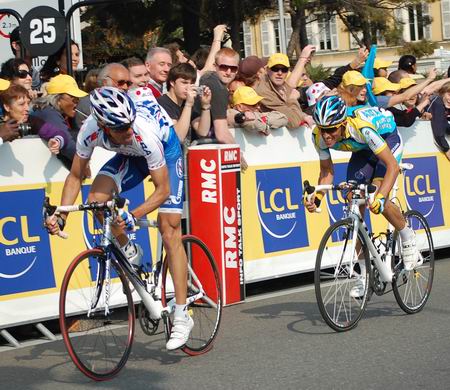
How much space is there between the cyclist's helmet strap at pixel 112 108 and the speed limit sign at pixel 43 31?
4553 millimetres

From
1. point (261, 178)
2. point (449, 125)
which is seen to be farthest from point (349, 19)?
point (261, 178)

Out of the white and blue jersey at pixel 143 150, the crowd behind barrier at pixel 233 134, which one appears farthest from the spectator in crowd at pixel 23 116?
the white and blue jersey at pixel 143 150

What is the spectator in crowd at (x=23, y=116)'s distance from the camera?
867 centimetres

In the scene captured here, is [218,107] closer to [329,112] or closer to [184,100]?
[184,100]

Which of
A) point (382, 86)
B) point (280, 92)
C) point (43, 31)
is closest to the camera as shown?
point (43, 31)

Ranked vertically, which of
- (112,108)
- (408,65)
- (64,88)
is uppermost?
(408,65)

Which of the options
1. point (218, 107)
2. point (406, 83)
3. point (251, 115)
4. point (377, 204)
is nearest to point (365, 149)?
point (377, 204)

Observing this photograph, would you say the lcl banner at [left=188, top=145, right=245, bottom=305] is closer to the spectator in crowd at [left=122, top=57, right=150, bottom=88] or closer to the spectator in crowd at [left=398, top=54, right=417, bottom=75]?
the spectator in crowd at [left=122, top=57, right=150, bottom=88]

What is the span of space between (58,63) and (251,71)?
2.09 metres

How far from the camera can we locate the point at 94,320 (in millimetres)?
7004

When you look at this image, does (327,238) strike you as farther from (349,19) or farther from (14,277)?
(349,19)

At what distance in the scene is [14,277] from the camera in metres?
8.52

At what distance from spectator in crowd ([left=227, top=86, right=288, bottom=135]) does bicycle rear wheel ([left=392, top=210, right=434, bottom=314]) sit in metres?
1.91

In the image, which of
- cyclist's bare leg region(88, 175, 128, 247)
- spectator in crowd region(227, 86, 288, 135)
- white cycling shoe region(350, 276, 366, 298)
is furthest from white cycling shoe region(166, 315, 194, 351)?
spectator in crowd region(227, 86, 288, 135)
